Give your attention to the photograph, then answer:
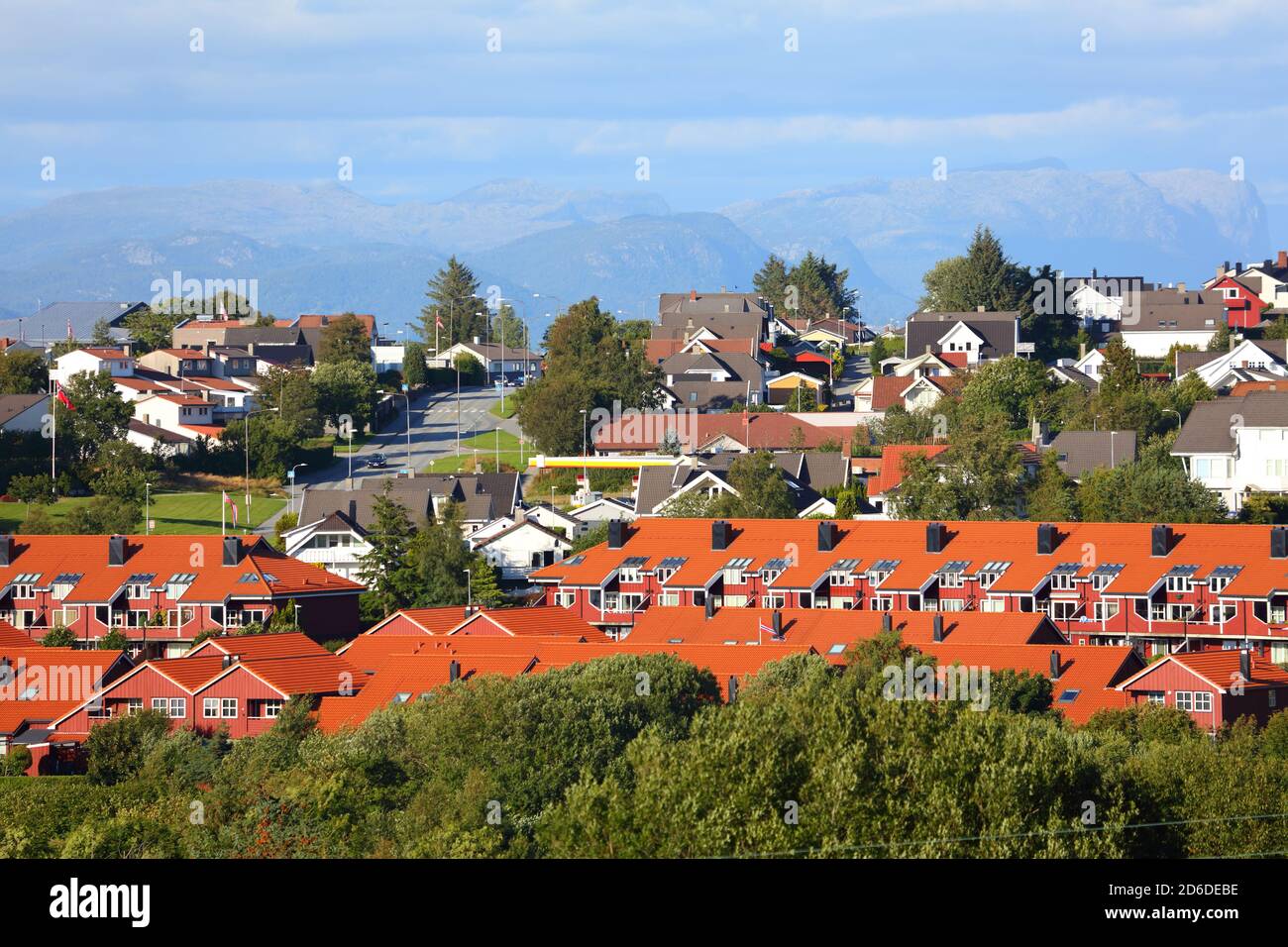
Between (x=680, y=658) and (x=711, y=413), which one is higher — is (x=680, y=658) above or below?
below

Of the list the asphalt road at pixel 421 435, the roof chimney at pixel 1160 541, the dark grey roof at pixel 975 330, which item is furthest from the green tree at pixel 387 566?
the dark grey roof at pixel 975 330

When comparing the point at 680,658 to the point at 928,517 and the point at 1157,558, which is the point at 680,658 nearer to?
the point at 1157,558

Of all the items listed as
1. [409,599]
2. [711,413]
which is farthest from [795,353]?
[409,599]

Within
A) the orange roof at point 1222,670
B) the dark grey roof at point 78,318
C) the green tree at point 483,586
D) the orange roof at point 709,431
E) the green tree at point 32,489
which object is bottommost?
the orange roof at point 1222,670

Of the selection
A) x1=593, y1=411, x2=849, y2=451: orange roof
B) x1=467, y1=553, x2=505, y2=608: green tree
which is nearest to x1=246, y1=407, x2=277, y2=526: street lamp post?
x1=593, y1=411, x2=849, y2=451: orange roof

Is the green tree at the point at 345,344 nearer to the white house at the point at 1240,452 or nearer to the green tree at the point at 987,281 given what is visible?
the green tree at the point at 987,281

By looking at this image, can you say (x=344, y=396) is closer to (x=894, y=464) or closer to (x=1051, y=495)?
(x=894, y=464)
